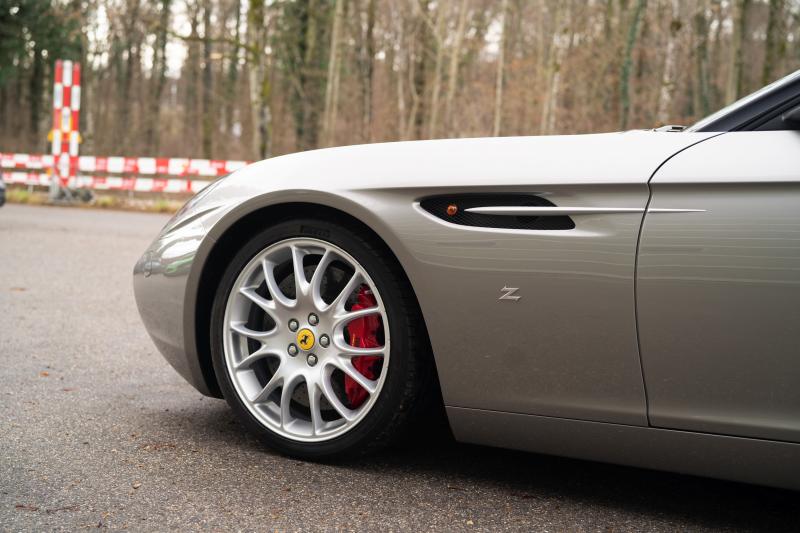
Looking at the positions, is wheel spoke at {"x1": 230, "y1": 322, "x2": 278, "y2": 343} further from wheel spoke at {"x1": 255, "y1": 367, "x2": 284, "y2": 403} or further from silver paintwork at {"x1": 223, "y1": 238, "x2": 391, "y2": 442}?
wheel spoke at {"x1": 255, "y1": 367, "x2": 284, "y2": 403}

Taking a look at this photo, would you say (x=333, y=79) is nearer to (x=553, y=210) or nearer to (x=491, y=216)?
(x=491, y=216)

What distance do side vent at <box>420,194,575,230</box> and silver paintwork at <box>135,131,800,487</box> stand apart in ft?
0.09

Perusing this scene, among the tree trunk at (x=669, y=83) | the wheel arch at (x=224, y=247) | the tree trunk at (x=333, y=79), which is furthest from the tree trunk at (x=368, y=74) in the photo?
the wheel arch at (x=224, y=247)

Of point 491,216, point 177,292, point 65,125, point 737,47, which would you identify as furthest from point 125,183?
point 491,216

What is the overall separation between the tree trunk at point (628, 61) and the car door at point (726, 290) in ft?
62.3

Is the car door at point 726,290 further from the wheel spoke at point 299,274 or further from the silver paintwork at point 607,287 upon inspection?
the wheel spoke at point 299,274

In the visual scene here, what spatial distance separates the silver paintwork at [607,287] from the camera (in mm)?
2268

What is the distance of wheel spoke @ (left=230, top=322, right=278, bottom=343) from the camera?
298 cm

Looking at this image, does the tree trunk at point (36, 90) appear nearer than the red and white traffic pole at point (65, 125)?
No

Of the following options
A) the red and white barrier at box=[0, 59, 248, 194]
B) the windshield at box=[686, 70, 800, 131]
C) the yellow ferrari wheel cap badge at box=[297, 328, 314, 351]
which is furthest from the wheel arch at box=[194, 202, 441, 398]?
the red and white barrier at box=[0, 59, 248, 194]

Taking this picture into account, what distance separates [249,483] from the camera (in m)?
2.72

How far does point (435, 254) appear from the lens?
8.62ft

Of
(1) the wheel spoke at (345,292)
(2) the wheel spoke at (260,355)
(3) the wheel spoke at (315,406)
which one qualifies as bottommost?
(3) the wheel spoke at (315,406)

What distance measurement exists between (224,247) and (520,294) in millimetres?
1093
